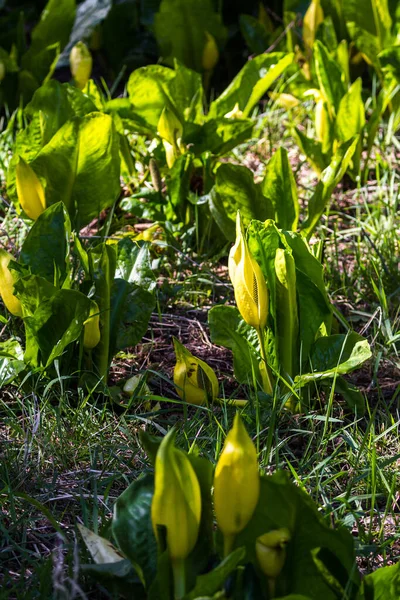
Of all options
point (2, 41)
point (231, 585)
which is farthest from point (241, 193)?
point (2, 41)

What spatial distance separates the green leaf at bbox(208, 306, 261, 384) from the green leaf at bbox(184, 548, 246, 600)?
0.70m

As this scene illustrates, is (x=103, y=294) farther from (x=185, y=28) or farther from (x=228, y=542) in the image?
(x=185, y=28)

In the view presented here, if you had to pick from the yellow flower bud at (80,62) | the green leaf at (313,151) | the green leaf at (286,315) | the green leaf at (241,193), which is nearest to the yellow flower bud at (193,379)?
the green leaf at (286,315)

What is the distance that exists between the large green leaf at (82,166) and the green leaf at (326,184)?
0.48 m

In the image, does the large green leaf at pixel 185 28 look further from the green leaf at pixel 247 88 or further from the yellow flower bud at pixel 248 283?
the yellow flower bud at pixel 248 283

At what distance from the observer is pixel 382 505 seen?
1.41m

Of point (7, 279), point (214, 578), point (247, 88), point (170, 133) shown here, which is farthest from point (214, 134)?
point (214, 578)

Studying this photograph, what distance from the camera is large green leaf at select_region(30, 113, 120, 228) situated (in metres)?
1.94

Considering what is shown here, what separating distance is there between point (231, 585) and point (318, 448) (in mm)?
506

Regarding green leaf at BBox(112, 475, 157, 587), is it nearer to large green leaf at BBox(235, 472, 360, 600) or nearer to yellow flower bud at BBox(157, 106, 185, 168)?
large green leaf at BBox(235, 472, 360, 600)

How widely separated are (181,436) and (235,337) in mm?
242

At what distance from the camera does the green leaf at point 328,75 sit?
2.43 m

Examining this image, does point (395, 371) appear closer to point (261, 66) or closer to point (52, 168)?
point (52, 168)

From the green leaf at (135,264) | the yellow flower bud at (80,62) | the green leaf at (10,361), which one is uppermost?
the yellow flower bud at (80,62)
